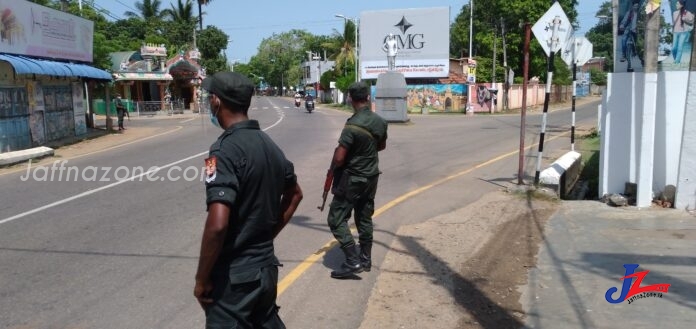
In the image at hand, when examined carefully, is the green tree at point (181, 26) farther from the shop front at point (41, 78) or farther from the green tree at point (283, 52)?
the green tree at point (283, 52)

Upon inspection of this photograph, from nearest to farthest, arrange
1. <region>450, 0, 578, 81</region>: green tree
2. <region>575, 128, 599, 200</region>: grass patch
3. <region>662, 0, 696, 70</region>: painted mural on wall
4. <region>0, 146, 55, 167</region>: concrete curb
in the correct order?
1. <region>662, 0, 696, 70</region>: painted mural on wall
2. <region>575, 128, 599, 200</region>: grass patch
3. <region>0, 146, 55, 167</region>: concrete curb
4. <region>450, 0, 578, 81</region>: green tree

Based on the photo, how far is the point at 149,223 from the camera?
746cm

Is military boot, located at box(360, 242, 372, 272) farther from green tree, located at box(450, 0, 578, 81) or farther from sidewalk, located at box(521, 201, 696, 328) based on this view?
green tree, located at box(450, 0, 578, 81)

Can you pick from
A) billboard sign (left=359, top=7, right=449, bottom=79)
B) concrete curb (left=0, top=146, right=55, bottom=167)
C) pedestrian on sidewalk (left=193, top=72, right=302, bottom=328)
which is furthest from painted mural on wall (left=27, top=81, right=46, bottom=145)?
billboard sign (left=359, top=7, right=449, bottom=79)

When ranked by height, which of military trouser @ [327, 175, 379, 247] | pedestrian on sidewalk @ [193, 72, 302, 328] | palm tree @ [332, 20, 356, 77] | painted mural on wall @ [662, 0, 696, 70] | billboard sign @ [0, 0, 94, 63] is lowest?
military trouser @ [327, 175, 379, 247]

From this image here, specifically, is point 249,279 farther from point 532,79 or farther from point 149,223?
point 532,79

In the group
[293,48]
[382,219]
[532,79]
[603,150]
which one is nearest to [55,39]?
[382,219]

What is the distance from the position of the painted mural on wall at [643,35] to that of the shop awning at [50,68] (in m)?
14.9

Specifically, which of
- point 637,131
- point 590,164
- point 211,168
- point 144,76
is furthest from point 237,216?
point 144,76

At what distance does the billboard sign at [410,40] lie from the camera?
154ft

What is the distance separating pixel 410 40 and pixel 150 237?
42.9 meters

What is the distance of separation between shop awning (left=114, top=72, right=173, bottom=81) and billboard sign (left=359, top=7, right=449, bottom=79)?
51.9 ft

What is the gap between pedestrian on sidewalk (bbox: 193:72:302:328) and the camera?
2521 mm

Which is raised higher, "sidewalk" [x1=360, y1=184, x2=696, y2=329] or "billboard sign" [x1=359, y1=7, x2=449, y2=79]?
"billboard sign" [x1=359, y1=7, x2=449, y2=79]
